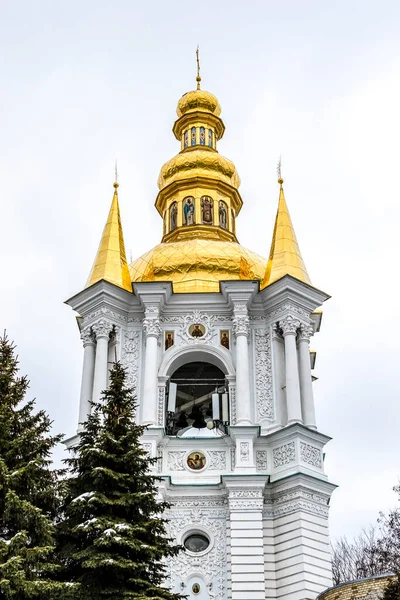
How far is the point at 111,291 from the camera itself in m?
30.5

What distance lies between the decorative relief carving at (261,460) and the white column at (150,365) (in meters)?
3.01

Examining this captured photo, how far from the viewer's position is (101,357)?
29.3 m

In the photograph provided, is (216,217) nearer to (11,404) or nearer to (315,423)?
(315,423)

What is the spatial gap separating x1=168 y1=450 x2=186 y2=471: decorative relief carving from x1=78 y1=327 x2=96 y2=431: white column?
8.76 feet

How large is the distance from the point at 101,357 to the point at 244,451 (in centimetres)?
516

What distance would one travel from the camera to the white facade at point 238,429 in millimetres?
25766

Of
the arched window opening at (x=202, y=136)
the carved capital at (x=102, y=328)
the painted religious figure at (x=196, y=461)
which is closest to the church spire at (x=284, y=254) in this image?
the carved capital at (x=102, y=328)

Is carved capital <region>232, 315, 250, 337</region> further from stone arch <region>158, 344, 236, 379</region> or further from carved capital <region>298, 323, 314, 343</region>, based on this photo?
carved capital <region>298, 323, 314, 343</region>

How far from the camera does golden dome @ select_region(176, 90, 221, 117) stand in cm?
4009

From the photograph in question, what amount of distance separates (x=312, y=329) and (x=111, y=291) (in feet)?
20.9

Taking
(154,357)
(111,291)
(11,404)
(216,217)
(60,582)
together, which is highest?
(216,217)

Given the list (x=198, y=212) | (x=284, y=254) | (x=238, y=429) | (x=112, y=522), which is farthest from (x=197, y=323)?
(x=112, y=522)

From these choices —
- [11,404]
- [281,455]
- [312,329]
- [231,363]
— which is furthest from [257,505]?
[11,404]

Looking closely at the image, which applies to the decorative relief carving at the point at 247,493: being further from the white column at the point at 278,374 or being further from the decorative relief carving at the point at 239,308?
the decorative relief carving at the point at 239,308
